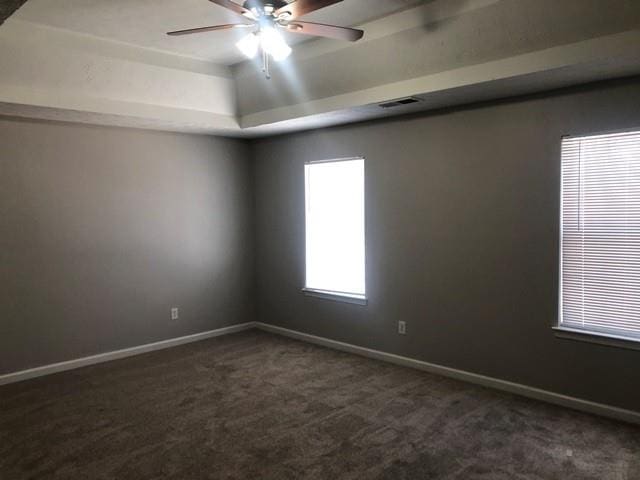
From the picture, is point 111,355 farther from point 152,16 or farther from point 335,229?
point 152,16

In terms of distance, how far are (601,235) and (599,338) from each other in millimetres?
706

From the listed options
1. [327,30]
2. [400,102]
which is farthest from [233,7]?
[400,102]

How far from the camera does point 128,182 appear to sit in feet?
16.6

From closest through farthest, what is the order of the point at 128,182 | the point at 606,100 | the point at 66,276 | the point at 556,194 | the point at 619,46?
the point at 619,46
the point at 606,100
the point at 556,194
the point at 66,276
the point at 128,182

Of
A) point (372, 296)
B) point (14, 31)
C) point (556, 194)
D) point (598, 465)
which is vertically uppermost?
point (14, 31)

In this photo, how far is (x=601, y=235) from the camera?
11.5ft

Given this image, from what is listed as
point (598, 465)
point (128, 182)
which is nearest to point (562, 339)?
point (598, 465)

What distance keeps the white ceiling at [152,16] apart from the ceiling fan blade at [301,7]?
76 centimetres

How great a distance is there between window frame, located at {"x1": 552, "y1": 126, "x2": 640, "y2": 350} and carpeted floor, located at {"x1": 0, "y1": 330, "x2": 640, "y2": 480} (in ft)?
1.70

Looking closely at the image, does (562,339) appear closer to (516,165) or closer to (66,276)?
(516,165)

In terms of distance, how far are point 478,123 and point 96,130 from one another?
3.47m

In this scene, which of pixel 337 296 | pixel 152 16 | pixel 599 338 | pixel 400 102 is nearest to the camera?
pixel 599 338

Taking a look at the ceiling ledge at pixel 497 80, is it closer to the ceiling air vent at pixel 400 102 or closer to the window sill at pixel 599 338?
the ceiling air vent at pixel 400 102

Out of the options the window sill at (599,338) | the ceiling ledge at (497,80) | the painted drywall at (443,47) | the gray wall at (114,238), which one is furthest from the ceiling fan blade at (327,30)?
the gray wall at (114,238)
